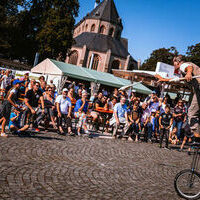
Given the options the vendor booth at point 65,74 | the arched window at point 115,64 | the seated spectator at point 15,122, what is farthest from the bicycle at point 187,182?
the arched window at point 115,64

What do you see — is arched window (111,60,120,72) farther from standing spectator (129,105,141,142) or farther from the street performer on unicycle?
the street performer on unicycle

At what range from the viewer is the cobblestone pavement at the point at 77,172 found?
371 cm

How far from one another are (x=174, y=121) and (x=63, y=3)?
2927 centimetres

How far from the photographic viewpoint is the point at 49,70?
2291 centimetres

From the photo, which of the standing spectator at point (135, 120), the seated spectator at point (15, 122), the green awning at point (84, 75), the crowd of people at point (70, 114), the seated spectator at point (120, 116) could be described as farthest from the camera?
the green awning at point (84, 75)

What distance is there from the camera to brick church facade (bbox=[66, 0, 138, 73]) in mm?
53500

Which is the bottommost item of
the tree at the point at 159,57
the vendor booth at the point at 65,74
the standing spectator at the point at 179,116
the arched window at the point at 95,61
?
the standing spectator at the point at 179,116

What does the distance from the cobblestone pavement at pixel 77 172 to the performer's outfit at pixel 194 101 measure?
141 cm

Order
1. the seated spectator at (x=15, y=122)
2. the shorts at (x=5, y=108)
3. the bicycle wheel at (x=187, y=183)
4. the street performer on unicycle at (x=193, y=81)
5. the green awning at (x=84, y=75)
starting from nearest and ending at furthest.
→ the street performer on unicycle at (x=193, y=81) → the bicycle wheel at (x=187, y=183) → the shorts at (x=5, y=108) → the seated spectator at (x=15, y=122) → the green awning at (x=84, y=75)

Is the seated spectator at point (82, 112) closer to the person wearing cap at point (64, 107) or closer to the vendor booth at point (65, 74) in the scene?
the person wearing cap at point (64, 107)

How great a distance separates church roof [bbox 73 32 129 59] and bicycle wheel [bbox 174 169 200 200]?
51206 mm

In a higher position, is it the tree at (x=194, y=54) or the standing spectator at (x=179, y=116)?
the tree at (x=194, y=54)

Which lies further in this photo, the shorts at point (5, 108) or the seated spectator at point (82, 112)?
the seated spectator at point (82, 112)

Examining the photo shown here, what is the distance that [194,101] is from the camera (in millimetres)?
4293
